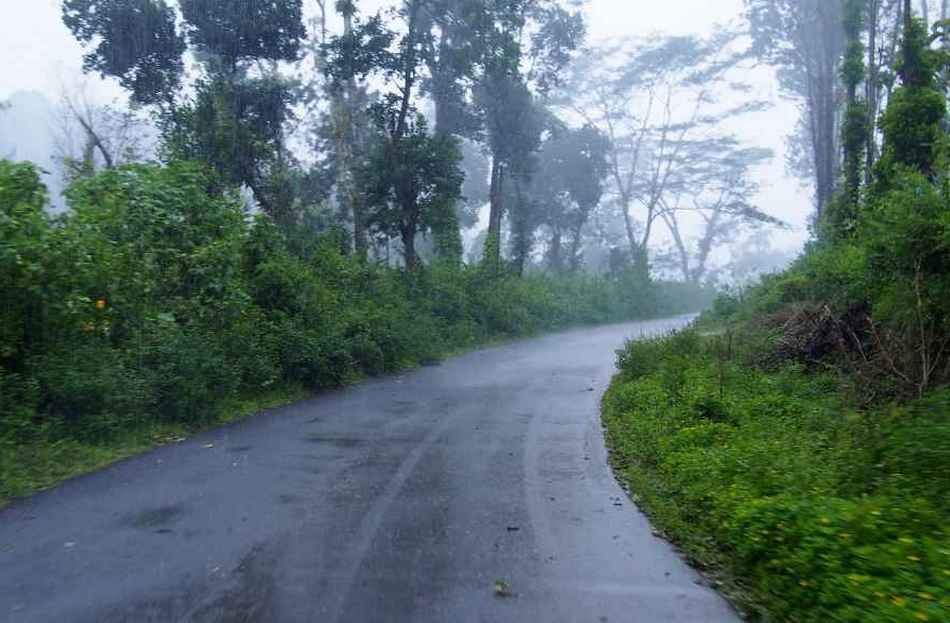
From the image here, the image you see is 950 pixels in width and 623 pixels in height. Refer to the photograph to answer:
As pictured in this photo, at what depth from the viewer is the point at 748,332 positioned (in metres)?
17.4

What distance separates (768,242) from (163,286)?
85436 millimetres

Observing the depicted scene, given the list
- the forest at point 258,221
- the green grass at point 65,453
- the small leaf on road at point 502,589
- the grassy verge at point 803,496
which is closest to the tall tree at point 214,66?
the forest at point 258,221

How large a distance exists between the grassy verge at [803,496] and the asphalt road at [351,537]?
0.35 metres

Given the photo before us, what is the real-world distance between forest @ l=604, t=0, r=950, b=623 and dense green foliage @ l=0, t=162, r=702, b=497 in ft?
19.3

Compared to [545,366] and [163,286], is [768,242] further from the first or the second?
[163,286]

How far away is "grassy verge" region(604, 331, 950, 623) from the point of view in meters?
4.75

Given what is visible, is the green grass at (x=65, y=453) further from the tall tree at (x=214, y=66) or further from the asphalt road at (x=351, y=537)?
the tall tree at (x=214, y=66)

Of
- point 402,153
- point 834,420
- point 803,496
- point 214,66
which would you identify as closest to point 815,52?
point 402,153

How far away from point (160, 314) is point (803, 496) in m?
10.3

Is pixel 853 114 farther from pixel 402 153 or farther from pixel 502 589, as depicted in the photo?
pixel 502 589

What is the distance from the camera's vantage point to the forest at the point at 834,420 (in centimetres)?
509

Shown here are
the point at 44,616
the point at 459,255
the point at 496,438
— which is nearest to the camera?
the point at 44,616

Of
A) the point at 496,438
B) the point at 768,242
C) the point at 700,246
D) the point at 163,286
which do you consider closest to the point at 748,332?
the point at 496,438

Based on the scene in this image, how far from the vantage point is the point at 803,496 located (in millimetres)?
6176
